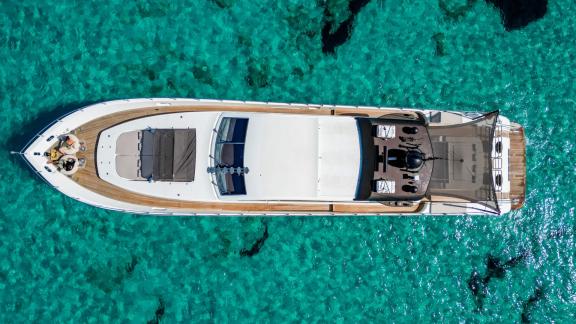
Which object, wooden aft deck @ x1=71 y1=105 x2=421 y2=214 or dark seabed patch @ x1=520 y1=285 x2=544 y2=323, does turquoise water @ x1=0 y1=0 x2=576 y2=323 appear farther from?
wooden aft deck @ x1=71 y1=105 x2=421 y2=214

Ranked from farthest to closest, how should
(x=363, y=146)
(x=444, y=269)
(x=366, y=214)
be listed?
(x=444, y=269), (x=366, y=214), (x=363, y=146)

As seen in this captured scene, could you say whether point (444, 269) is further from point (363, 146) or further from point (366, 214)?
point (363, 146)

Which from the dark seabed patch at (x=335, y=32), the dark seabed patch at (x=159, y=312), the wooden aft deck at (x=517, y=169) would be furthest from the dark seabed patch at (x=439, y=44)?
the dark seabed patch at (x=159, y=312)

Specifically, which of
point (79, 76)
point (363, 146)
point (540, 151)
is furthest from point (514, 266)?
point (79, 76)

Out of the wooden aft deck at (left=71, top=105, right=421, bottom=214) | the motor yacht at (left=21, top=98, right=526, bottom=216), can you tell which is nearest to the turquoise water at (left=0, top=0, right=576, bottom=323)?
the wooden aft deck at (left=71, top=105, right=421, bottom=214)

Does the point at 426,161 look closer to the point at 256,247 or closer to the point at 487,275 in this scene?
the point at 487,275
